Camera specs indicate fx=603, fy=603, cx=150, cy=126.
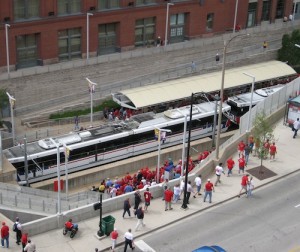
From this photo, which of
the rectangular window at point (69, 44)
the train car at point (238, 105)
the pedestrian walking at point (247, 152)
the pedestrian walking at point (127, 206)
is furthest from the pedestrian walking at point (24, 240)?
the rectangular window at point (69, 44)

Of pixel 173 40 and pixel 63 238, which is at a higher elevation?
pixel 173 40

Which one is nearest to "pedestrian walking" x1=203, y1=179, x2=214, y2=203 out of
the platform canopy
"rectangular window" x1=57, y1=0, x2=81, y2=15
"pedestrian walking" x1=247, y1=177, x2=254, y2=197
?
"pedestrian walking" x1=247, y1=177, x2=254, y2=197

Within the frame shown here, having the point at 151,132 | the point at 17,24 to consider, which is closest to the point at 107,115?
the point at 151,132

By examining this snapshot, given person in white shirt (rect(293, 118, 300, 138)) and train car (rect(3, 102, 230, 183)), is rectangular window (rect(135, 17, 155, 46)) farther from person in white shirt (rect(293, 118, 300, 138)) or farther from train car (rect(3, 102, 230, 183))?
person in white shirt (rect(293, 118, 300, 138))

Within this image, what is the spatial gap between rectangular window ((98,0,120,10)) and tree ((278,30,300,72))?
763 inches

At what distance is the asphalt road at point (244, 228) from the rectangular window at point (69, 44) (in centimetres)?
2489

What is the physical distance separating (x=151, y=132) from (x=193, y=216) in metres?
13.5

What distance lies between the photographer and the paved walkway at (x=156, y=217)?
31328 millimetres

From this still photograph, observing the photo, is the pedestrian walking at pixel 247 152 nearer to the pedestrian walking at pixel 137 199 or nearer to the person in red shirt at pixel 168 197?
the person in red shirt at pixel 168 197

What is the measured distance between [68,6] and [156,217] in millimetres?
25923

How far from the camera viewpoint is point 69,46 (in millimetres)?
54875

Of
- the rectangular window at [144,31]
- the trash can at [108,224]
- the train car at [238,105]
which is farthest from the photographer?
the rectangular window at [144,31]

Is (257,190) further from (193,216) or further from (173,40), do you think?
(173,40)

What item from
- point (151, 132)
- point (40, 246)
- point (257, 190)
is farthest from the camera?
point (151, 132)
